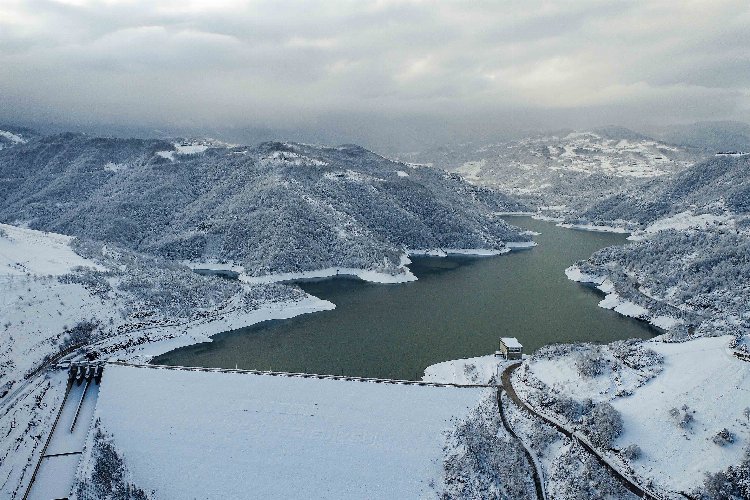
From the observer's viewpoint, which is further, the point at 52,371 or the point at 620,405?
the point at 52,371

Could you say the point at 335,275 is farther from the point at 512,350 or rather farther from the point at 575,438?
the point at 575,438

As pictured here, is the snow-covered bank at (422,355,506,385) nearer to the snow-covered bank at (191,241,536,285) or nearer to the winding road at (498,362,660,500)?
the winding road at (498,362,660,500)

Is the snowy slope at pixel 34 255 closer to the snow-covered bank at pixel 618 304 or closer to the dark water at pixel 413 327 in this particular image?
the dark water at pixel 413 327

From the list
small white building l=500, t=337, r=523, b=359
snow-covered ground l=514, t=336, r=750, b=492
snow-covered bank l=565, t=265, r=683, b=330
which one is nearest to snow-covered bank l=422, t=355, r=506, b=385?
small white building l=500, t=337, r=523, b=359

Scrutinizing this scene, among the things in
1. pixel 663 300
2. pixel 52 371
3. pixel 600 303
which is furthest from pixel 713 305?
pixel 52 371

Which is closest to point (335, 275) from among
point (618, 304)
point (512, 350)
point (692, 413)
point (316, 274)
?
point (316, 274)

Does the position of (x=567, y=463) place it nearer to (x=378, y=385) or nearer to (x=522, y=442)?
(x=522, y=442)
